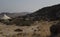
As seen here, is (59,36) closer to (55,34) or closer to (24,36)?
(55,34)

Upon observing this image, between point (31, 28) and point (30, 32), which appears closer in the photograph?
point (30, 32)

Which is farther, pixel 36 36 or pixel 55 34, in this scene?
pixel 36 36

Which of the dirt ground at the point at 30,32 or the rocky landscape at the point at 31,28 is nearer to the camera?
→ the rocky landscape at the point at 31,28

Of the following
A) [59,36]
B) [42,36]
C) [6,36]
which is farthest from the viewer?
[6,36]

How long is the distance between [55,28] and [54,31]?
206mm

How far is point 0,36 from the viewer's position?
1334 centimetres

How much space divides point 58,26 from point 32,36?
108 inches

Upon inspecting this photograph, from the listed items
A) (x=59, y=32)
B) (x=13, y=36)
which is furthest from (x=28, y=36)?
(x=59, y=32)

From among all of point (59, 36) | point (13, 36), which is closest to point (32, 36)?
point (13, 36)

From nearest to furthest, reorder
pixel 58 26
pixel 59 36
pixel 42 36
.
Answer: pixel 59 36
pixel 58 26
pixel 42 36

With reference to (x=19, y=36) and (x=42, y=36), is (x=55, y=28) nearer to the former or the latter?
(x=42, y=36)

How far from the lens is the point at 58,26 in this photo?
10.1 metres

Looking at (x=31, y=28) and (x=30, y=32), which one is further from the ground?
(x=31, y=28)

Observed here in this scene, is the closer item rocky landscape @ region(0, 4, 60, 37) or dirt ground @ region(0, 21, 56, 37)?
rocky landscape @ region(0, 4, 60, 37)
